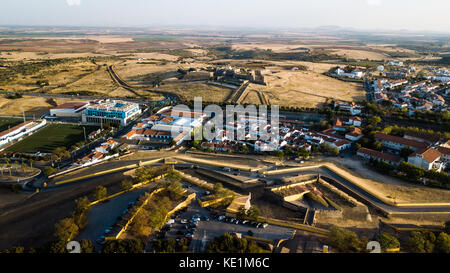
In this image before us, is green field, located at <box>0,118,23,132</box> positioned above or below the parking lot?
above

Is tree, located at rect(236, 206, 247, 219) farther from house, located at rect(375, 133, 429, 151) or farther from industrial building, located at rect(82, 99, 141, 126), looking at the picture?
industrial building, located at rect(82, 99, 141, 126)

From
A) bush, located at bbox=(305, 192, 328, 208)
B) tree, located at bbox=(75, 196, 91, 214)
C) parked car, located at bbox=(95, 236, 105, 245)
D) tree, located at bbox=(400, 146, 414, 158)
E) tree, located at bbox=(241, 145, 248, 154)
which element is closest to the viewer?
parked car, located at bbox=(95, 236, 105, 245)

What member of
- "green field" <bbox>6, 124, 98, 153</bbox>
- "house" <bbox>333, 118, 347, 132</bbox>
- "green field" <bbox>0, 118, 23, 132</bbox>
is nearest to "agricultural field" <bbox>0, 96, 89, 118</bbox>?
"green field" <bbox>0, 118, 23, 132</bbox>

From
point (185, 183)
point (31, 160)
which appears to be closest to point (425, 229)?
point (185, 183)

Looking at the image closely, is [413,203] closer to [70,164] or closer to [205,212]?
[205,212]

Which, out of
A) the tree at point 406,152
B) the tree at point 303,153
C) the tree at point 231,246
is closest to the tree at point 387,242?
the tree at point 231,246

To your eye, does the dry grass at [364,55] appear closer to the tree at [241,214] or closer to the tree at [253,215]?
the tree at [241,214]
